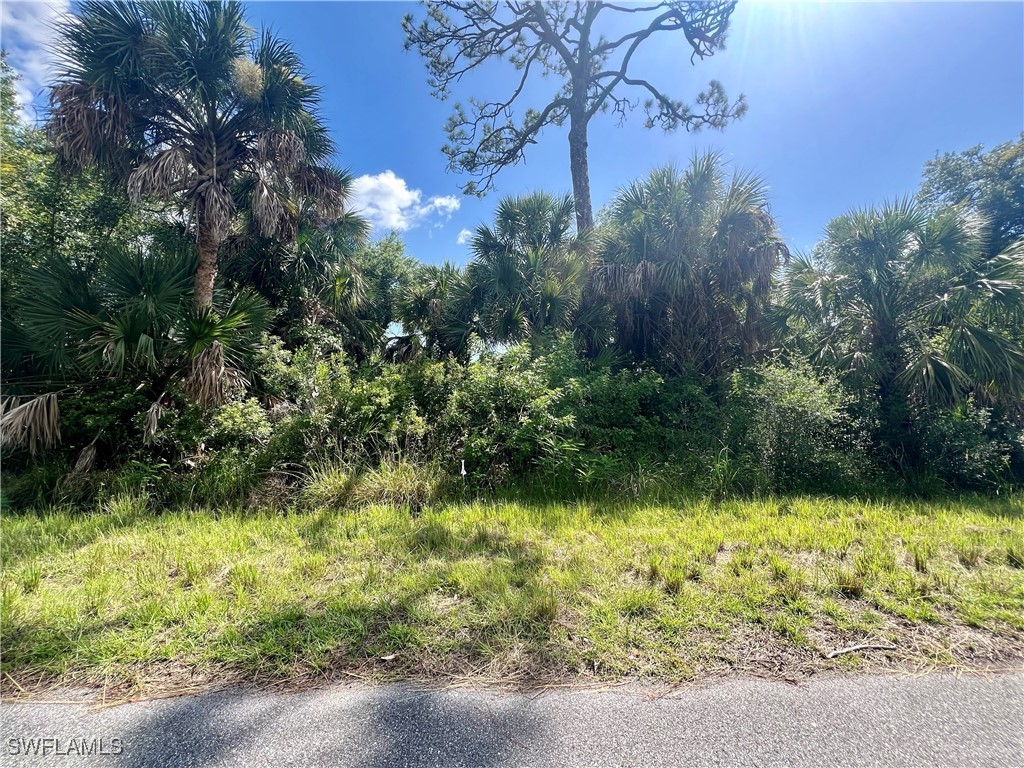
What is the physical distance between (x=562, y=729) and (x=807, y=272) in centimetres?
892

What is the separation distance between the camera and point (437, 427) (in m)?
5.06

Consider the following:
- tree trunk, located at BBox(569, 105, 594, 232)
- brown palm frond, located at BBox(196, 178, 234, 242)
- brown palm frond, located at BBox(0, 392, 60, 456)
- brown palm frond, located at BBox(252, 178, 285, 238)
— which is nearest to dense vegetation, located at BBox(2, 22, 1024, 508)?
brown palm frond, located at BBox(0, 392, 60, 456)

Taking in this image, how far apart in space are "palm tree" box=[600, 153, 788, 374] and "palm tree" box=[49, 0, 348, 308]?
6.74 m

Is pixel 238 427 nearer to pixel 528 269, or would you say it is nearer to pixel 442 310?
pixel 442 310

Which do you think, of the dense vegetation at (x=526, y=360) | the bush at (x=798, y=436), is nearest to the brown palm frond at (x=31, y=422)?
the dense vegetation at (x=526, y=360)

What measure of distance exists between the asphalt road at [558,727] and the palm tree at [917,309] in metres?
5.78

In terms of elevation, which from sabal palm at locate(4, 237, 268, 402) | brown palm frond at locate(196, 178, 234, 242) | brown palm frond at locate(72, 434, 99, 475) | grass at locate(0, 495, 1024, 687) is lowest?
grass at locate(0, 495, 1024, 687)

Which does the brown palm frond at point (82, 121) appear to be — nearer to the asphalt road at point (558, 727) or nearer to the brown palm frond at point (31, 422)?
the brown palm frond at point (31, 422)

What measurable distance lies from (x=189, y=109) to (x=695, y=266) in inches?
378

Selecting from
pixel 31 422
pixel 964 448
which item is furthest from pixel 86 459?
pixel 964 448

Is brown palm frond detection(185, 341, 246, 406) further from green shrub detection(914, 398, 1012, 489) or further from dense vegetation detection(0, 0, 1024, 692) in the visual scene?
green shrub detection(914, 398, 1012, 489)

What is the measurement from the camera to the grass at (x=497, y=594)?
6.17 feet

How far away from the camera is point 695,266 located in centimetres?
764

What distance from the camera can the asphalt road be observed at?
1396mm
